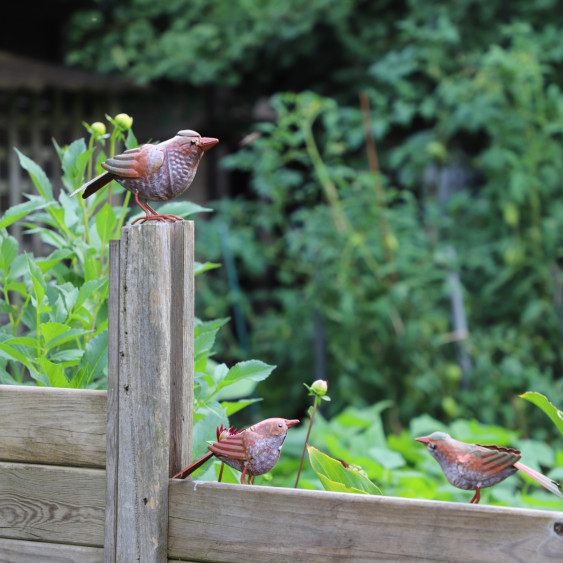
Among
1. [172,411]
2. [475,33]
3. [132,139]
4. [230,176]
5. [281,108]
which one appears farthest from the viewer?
[230,176]

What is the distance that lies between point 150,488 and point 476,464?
42 centimetres

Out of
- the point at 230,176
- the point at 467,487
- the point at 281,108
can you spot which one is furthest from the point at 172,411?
the point at 230,176

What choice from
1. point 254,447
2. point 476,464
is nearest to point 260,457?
point 254,447

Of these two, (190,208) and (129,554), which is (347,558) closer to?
(129,554)

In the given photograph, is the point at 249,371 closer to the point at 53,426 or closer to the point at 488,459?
the point at 53,426

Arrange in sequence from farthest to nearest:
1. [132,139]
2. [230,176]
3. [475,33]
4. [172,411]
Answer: [230,176] < [475,33] < [132,139] < [172,411]

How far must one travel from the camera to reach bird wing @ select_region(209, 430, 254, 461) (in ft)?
3.16

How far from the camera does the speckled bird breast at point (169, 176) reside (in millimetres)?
1026

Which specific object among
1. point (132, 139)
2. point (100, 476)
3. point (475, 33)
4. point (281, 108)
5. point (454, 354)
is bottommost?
point (454, 354)

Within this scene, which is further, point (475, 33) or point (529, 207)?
point (475, 33)

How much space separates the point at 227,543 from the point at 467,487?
0.31m

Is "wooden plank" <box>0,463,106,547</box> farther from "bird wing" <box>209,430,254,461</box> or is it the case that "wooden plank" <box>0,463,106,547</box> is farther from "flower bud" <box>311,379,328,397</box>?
"flower bud" <box>311,379,328,397</box>

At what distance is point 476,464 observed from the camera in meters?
0.88

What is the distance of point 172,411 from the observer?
1.00 m
